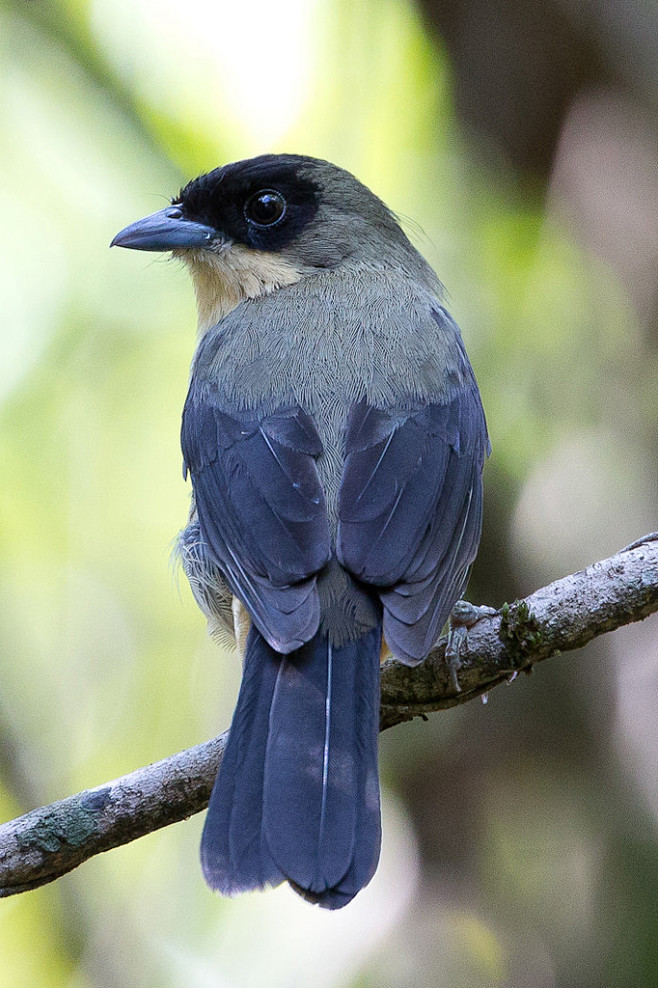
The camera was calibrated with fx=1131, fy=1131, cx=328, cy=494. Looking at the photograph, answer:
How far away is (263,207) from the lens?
14.0 feet

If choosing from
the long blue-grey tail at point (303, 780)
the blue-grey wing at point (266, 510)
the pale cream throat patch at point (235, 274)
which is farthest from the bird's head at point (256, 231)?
the long blue-grey tail at point (303, 780)

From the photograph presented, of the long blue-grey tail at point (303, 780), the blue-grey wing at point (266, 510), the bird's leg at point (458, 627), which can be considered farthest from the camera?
the bird's leg at point (458, 627)

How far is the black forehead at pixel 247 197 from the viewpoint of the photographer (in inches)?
165

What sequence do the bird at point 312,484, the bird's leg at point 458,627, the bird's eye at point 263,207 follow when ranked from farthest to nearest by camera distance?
1. the bird's eye at point 263,207
2. the bird's leg at point 458,627
3. the bird at point 312,484

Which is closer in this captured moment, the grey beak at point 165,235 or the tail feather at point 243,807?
the tail feather at point 243,807

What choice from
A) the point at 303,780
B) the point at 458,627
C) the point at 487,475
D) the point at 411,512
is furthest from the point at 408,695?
the point at 487,475

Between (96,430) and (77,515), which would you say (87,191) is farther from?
(77,515)

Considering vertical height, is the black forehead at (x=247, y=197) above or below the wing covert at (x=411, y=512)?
above

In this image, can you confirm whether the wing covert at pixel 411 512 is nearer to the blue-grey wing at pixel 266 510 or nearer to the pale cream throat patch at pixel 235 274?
the blue-grey wing at pixel 266 510

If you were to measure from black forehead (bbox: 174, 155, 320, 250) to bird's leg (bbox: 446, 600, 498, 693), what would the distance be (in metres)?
1.68

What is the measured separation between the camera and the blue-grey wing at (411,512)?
2.91 m

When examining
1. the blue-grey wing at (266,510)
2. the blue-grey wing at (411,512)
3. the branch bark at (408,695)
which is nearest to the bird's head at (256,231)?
the blue-grey wing at (266,510)

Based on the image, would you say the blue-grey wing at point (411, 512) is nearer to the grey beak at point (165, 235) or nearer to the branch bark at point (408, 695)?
the branch bark at point (408, 695)

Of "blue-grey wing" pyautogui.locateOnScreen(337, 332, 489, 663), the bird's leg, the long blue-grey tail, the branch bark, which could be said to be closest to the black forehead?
"blue-grey wing" pyautogui.locateOnScreen(337, 332, 489, 663)
